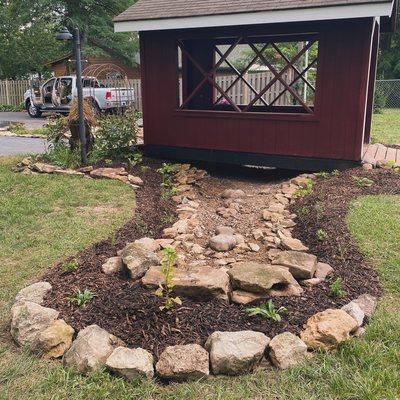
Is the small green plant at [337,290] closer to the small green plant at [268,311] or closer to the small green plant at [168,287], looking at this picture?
the small green plant at [268,311]

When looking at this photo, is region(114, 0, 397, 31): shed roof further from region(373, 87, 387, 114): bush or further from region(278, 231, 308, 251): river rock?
region(373, 87, 387, 114): bush

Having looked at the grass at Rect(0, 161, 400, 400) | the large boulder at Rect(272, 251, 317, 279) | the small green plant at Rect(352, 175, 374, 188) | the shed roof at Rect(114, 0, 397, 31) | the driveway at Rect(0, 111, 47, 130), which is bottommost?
the grass at Rect(0, 161, 400, 400)

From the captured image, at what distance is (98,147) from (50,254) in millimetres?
4213

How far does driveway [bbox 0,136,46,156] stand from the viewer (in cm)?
976

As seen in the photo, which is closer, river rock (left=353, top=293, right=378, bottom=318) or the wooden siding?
river rock (left=353, top=293, right=378, bottom=318)

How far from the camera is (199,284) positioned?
3.35 meters

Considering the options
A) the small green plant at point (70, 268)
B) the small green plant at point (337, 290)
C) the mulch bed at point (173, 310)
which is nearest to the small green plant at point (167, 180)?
the mulch bed at point (173, 310)

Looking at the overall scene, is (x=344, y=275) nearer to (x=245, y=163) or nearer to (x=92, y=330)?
(x=92, y=330)

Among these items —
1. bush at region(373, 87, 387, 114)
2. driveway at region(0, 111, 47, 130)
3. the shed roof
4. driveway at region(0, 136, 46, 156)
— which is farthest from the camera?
bush at region(373, 87, 387, 114)

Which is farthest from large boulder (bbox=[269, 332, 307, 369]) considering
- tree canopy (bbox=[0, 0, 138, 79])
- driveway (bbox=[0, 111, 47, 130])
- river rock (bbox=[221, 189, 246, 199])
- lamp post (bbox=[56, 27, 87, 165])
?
tree canopy (bbox=[0, 0, 138, 79])

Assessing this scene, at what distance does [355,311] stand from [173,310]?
121 cm

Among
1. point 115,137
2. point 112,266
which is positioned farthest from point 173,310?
point 115,137

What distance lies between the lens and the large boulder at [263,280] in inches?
133

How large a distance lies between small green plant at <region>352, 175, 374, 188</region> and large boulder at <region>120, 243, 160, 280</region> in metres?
3.49
